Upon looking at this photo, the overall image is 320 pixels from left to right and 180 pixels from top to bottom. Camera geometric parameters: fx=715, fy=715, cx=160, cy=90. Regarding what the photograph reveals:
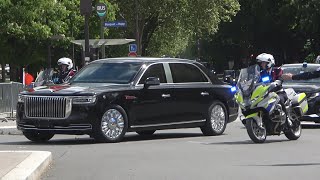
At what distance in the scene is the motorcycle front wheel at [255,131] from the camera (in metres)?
14.0

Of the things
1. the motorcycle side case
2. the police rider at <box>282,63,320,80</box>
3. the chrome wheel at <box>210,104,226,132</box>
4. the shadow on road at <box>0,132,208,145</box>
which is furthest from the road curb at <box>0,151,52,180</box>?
the police rider at <box>282,63,320,80</box>

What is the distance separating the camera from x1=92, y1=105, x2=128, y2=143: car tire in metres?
13.6

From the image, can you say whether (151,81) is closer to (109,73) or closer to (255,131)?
(109,73)

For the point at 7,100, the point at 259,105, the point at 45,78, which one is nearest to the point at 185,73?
the point at 259,105

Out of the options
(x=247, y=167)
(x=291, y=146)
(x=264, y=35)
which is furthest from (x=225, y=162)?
(x=264, y=35)

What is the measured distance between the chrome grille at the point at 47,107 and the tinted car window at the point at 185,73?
9.25ft

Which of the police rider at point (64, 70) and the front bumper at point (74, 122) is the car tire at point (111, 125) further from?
the police rider at point (64, 70)

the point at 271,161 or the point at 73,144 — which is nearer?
the point at 271,161

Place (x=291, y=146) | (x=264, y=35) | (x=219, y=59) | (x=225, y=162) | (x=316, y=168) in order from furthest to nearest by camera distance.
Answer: (x=219, y=59) → (x=264, y=35) → (x=291, y=146) → (x=225, y=162) → (x=316, y=168)

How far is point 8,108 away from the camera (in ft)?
81.9

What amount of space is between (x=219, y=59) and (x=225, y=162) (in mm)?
72956

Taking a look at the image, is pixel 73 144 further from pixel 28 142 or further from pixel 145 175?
pixel 145 175

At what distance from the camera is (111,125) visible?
13828 millimetres

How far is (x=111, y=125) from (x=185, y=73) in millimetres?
2584
